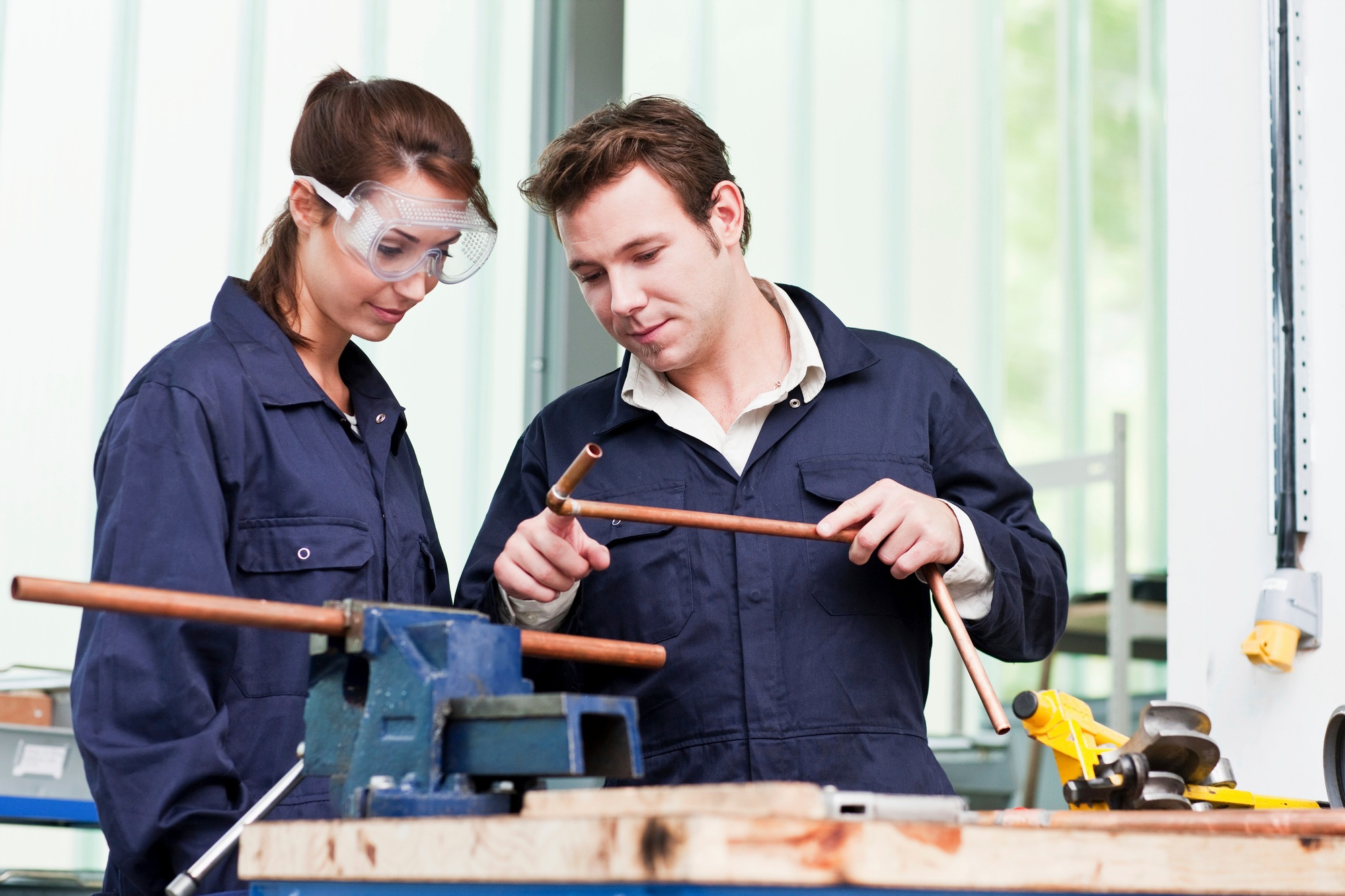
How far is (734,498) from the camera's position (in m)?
1.78

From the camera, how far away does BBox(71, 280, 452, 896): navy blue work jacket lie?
53.0 inches

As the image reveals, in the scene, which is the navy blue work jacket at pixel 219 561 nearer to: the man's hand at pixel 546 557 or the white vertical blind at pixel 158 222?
the man's hand at pixel 546 557

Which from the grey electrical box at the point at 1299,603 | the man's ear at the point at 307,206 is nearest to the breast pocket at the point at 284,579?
the man's ear at the point at 307,206

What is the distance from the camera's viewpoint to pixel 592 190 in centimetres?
180

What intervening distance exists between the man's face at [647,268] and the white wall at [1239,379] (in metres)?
1.18

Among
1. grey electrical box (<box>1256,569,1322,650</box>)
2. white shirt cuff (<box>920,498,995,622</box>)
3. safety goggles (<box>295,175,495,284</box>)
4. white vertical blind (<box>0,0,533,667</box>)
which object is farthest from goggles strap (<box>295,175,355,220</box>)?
grey electrical box (<box>1256,569,1322,650</box>)

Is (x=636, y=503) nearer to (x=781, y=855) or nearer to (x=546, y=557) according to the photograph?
(x=546, y=557)

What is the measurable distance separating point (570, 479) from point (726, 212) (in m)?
0.79

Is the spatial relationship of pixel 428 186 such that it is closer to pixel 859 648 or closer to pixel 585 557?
pixel 585 557

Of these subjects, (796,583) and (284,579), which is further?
(796,583)

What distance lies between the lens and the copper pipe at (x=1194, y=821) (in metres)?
0.95

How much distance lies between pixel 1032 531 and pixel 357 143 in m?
Result: 1.00

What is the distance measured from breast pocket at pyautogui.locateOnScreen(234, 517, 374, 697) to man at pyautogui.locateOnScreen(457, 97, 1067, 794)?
0.64 ft

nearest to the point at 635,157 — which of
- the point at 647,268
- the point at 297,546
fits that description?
the point at 647,268
